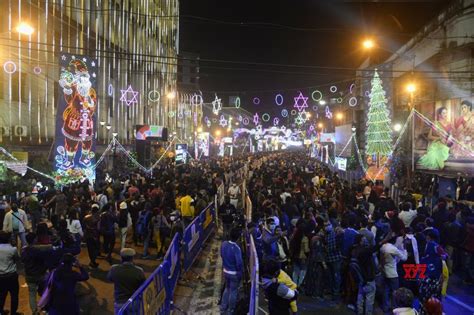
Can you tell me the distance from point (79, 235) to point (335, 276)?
20.7ft

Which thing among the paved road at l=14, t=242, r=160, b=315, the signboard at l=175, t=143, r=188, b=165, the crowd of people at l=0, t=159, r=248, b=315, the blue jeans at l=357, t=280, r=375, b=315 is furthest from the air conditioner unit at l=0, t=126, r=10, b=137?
the blue jeans at l=357, t=280, r=375, b=315

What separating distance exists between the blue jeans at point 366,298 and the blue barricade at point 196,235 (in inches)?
175

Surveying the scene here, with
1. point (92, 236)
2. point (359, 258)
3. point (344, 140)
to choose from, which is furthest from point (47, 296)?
point (344, 140)

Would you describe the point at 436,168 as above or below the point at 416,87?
below

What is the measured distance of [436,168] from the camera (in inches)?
842

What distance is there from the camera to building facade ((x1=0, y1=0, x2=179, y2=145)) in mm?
23469

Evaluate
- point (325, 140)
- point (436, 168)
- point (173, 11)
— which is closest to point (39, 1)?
point (436, 168)

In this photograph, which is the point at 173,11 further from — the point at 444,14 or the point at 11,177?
the point at 11,177

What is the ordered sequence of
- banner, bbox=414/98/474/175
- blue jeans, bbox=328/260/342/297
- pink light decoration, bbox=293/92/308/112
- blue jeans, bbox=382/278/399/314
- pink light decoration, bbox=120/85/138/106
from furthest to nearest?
pink light decoration, bbox=120/85/138/106, pink light decoration, bbox=293/92/308/112, banner, bbox=414/98/474/175, blue jeans, bbox=328/260/342/297, blue jeans, bbox=382/278/399/314

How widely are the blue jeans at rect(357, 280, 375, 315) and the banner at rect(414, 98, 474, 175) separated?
14056 mm

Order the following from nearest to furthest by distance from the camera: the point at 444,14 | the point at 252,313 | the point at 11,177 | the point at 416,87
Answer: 1. the point at 252,313
2. the point at 11,177
3. the point at 444,14
4. the point at 416,87

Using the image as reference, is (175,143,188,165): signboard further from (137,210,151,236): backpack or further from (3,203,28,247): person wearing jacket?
(3,203,28,247): person wearing jacket

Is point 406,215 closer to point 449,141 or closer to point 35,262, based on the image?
point 35,262

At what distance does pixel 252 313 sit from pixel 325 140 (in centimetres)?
4113
